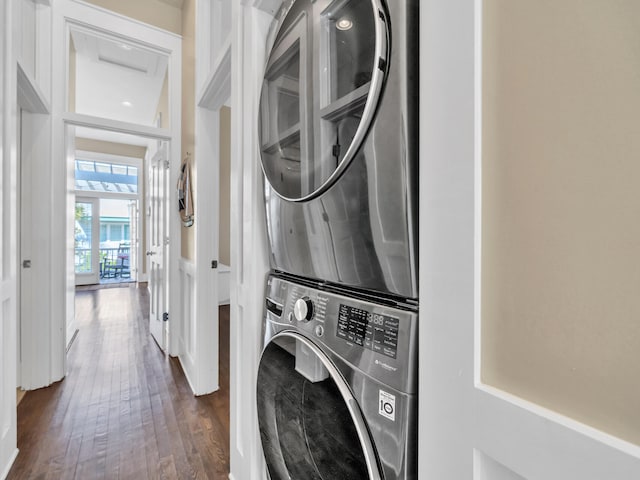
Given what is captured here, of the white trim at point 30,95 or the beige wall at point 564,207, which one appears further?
the white trim at point 30,95

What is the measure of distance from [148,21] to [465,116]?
10.3ft

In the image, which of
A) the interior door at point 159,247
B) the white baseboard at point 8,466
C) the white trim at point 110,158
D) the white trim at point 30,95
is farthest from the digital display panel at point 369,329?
the white trim at point 110,158

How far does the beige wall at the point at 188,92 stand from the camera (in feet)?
7.62

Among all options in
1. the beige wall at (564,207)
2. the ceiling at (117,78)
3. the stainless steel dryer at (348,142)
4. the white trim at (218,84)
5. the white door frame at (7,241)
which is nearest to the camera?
the beige wall at (564,207)

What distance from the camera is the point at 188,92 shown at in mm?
2484

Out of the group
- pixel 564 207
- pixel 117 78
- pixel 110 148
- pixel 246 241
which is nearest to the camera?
pixel 564 207

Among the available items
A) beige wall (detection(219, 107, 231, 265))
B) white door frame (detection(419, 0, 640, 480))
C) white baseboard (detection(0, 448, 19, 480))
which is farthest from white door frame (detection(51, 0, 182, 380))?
white door frame (detection(419, 0, 640, 480))

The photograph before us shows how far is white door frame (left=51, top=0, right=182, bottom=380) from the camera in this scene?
7.16ft

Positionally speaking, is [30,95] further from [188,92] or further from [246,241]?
[246,241]

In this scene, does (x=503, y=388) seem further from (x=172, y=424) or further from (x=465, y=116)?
(x=172, y=424)

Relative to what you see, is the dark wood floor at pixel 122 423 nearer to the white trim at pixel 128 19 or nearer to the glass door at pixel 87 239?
the white trim at pixel 128 19

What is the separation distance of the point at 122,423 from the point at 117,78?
13.4ft

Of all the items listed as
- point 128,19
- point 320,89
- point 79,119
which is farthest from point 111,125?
point 320,89

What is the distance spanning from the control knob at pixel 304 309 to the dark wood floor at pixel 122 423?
1.18 m
